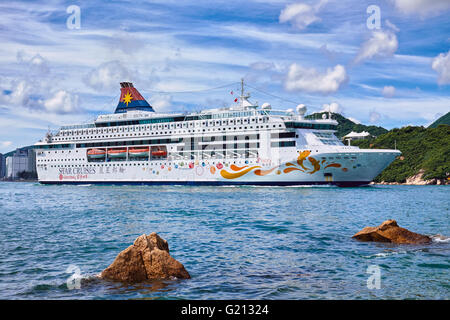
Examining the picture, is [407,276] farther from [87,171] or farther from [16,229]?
[87,171]

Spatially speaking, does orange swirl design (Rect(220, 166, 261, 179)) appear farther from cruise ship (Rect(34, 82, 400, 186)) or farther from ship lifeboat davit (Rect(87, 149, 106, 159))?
ship lifeboat davit (Rect(87, 149, 106, 159))

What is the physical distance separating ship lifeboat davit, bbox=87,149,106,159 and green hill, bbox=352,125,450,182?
5525cm

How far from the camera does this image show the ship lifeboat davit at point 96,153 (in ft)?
214

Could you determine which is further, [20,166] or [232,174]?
[20,166]

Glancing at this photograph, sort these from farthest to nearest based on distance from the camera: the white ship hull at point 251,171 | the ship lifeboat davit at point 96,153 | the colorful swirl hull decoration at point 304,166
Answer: the ship lifeboat davit at point 96,153 < the colorful swirl hull decoration at point 304,166 < the white ship hull at point 251,171

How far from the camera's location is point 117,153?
2499 inches

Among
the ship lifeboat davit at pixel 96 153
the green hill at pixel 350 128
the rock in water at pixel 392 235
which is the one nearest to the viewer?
the rock in water at pixel 392 235

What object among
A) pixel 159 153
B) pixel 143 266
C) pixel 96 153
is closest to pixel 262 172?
pixel 159 153

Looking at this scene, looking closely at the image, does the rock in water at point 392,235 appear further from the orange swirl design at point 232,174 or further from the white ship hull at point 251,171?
the orange swirl design at point 232,174

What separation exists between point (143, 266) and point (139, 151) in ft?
174

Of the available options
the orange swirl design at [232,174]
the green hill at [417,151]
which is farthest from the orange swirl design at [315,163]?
the green hill at [417,151]

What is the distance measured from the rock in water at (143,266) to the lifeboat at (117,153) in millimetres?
54883

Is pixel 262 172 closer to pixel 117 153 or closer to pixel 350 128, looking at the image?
pixel 117 153

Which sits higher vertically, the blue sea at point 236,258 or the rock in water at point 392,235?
the rock in water at point 392,235
